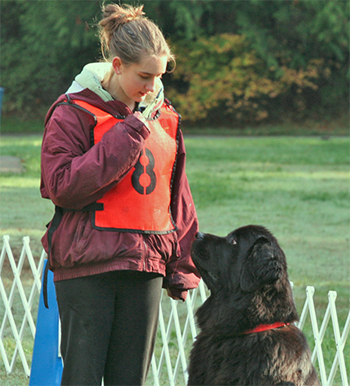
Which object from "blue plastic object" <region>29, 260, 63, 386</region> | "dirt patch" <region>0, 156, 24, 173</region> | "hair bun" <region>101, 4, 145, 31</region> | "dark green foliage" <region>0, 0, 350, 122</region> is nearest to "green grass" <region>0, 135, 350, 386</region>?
"dirt patch" <region>0, 156, 24, 173</region>

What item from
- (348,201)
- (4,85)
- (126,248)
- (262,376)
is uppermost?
(126,248)

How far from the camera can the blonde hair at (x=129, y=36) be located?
88.9 inches

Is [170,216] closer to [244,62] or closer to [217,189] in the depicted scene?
[217,189]

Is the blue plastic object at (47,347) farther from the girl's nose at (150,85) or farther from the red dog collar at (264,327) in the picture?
the girl's nose at (150,85)

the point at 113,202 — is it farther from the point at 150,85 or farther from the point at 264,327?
the point at 264,327

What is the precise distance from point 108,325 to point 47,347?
1155 millimetres

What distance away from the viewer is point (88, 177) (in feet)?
6.97

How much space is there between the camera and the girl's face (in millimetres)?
2279

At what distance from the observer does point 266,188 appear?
11.4 m

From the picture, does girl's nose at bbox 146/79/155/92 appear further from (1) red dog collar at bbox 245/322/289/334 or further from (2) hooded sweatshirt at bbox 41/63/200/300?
(1) red dog collar at bbox 245/322/289/334

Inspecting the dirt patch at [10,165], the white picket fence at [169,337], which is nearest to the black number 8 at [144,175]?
the white picket fence at [169,337]

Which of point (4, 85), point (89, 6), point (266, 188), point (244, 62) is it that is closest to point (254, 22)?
point (244, 62)

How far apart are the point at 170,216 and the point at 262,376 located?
83 centimetres

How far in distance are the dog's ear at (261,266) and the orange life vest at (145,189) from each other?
1.52 ft
